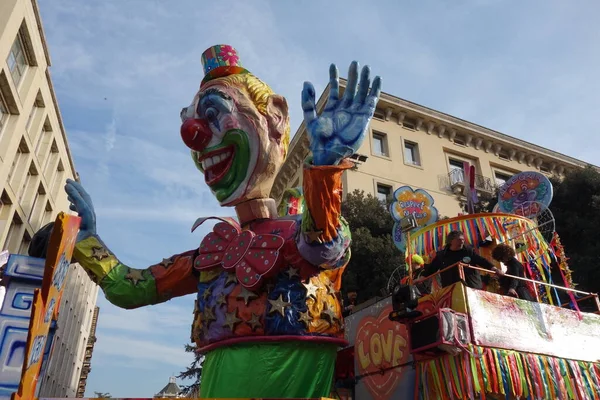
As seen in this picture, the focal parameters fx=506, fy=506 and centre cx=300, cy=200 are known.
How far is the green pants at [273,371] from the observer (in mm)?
3238

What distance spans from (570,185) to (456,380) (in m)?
13.6

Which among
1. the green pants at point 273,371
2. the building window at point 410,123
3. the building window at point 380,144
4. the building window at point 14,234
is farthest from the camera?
the building window at point 410,123

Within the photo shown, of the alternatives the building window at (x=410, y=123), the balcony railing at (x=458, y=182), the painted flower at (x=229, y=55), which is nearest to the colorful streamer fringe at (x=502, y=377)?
the painted flower at (x=229, y=55)

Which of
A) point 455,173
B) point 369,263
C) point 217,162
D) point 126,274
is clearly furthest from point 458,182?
point 126,274

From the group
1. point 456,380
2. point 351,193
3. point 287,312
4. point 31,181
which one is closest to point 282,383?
point 287,312

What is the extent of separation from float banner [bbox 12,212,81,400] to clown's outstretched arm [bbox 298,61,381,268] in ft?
4.43

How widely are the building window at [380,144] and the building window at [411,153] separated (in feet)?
3.20

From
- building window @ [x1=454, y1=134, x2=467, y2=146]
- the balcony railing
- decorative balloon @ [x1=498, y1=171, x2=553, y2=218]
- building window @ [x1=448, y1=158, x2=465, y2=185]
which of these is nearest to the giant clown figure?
decorative balloon @ [x1=498, y1=171, x2=553, y2=218]

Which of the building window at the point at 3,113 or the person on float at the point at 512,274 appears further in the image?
the building window at the point at 3,113

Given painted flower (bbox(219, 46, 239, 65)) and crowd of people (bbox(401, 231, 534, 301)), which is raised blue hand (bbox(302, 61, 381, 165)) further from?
crowd of people (bbox(401, 231, 534, 301))

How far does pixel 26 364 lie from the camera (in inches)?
85.5

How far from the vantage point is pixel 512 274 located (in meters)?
5.38

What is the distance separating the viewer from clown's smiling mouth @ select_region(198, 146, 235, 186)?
3994 millimetres

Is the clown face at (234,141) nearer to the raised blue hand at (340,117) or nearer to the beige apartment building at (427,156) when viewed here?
the raised blue hand at (340,117)
